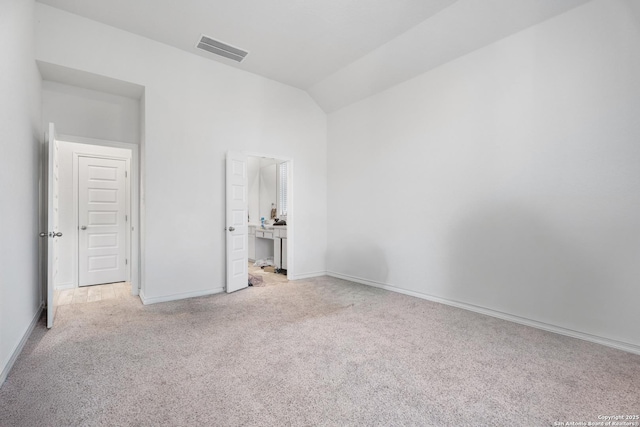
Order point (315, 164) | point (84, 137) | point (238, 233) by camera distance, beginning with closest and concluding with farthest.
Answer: point (84, 137) → point (238, 233) → point (315, 164)

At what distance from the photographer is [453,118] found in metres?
3.76

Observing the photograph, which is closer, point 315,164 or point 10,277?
point 10,277

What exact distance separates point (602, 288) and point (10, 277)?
16.1 ft

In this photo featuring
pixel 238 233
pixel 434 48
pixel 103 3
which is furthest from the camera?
pixel 238 233

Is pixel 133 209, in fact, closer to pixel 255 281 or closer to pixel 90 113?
pixel 90 113

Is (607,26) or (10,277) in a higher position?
(607,26)

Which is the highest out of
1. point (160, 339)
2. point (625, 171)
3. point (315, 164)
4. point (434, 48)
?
point (434, 48)

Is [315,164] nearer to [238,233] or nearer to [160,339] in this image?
[238,233]

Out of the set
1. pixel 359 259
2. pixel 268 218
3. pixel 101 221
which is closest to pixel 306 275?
pixel 359 259

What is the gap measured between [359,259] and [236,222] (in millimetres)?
2091

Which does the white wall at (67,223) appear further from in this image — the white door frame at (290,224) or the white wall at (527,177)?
the white wall at (527,177)

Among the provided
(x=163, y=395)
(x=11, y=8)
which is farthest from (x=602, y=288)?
(x=11, y=8)

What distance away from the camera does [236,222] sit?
176 inches

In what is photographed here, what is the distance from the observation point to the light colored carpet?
1729 millimetres
